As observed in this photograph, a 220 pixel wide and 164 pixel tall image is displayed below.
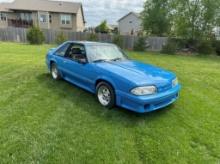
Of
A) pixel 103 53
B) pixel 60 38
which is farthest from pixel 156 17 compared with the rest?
pixel 103 53

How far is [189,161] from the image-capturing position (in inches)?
109

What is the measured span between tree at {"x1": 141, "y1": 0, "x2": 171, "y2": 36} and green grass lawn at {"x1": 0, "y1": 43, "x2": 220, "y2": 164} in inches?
770

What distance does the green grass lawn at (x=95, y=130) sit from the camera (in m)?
2.78

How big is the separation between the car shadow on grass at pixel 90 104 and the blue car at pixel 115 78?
0.65ft

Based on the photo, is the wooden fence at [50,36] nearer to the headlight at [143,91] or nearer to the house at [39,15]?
the house at [39,15]

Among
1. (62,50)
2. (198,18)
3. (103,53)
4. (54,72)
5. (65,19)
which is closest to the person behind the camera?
(103,53)

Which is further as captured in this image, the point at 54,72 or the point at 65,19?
the point at 65,19

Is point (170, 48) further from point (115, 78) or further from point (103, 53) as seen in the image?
point (115, 78)

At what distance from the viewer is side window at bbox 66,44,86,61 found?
4.92 metres

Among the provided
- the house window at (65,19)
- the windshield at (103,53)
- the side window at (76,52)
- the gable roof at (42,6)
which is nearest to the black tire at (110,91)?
the windshield at (103,53)

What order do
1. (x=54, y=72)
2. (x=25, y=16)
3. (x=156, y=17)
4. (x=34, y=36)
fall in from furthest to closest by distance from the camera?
(x=25, y=16), (x=156, y=17), (x=34, y=36), (x=54, y=72)

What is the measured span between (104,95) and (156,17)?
21.5m

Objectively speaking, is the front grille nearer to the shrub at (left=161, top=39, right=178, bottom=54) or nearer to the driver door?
the driver door

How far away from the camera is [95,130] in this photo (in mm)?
3373
